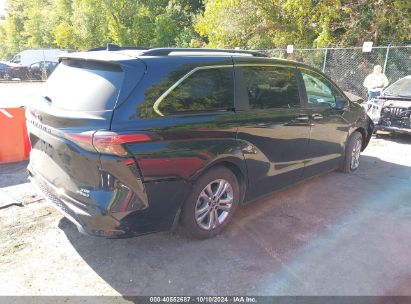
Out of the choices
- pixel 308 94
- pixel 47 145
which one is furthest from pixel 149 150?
pixel 308 94

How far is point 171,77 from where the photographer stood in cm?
324

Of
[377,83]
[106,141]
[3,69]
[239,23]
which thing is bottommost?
[3,69]

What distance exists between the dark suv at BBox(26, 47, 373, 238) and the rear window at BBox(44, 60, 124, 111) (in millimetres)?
12

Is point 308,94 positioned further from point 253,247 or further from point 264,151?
point 253,247

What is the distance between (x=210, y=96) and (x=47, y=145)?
157 cm

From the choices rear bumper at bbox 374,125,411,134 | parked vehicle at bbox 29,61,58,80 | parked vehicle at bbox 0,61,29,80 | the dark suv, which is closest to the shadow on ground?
the dark suv

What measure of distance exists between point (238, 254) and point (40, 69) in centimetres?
2655

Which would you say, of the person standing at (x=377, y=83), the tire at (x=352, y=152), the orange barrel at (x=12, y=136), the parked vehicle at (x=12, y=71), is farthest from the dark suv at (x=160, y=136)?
the parked vehicle at (x=12, y=71)

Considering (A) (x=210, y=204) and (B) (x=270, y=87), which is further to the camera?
(B) (x=270, y=87)

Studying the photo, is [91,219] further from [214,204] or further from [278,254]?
[278,254]

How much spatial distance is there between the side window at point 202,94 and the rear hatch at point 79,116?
1.14ft

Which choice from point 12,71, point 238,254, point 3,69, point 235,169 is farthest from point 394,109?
point 3,69

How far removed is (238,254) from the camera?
11.5 ft

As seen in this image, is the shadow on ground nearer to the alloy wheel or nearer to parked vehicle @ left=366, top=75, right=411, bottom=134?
the alloy wheel
